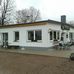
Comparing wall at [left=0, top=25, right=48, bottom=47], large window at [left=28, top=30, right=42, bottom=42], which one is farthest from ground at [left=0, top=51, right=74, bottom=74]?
large window at [left=28, top=30, right=42, bottom=42]

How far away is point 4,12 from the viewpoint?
36125 millimetres

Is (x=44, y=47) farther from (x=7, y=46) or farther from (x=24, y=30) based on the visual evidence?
(x=7, y=46)

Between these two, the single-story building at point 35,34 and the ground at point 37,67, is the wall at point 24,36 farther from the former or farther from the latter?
the ground at point 37,67

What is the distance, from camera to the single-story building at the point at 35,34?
1658 centimetres

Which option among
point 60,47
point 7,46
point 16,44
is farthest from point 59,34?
point 7,46

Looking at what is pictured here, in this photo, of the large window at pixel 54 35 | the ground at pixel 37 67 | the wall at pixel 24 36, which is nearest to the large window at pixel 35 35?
the wall at pixel 24 36

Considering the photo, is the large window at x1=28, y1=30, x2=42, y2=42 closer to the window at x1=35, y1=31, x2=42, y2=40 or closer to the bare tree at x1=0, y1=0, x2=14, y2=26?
the window at x1=35, y1=31, x2=42, y2=40

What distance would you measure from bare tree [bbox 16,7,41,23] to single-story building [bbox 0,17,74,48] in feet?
80.2

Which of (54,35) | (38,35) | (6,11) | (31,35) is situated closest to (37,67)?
(38,35)

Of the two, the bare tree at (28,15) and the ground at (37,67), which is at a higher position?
the bare tree at (28,15)

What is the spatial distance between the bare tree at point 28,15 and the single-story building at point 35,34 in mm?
24437

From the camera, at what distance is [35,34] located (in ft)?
57.3

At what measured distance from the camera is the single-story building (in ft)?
54.4

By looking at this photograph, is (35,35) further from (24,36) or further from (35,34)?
(24,36)
